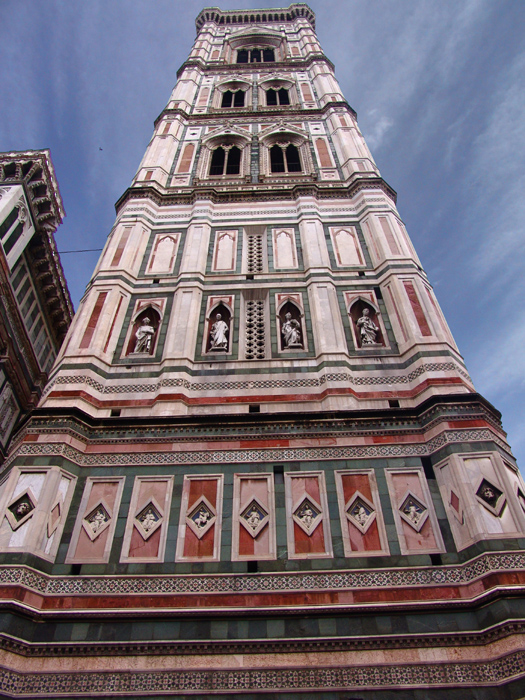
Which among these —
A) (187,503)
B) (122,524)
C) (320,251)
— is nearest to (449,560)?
(187,503)

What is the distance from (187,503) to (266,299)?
462 centimetres

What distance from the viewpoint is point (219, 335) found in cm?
989

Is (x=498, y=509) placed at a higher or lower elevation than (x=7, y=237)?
lower

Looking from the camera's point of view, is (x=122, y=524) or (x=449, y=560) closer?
(x=449, y=560)

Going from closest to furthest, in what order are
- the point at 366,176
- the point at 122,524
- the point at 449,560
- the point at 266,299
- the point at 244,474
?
the point at 449,560, the point at 122,524, the point at 244,474, the point at 266,299, the point at 366,176

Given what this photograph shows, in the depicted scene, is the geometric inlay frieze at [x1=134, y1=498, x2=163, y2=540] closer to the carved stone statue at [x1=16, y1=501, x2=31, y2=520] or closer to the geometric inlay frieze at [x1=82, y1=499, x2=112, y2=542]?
the geometric inlay frieze at [x1=82, y1=499, x2=112, y2=542]

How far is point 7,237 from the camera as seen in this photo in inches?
588

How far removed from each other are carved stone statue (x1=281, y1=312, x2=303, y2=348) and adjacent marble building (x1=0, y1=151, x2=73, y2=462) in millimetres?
6967

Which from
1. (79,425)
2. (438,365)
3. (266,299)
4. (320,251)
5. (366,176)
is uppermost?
(366,176)

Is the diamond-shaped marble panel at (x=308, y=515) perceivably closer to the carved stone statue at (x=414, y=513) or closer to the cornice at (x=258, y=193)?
the carved stone statue at (x=414, y=513)

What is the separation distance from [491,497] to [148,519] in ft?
12.5

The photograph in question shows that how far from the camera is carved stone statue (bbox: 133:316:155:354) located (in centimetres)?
976

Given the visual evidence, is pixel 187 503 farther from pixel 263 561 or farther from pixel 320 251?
pixel 320 251

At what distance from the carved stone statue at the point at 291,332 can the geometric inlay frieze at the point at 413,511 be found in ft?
10.6
